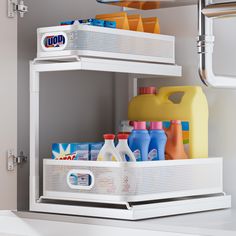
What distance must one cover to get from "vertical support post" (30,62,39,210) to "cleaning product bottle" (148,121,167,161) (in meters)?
0.34

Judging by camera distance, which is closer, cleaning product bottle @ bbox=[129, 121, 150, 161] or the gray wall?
cleaning product bottle @ bbox=[129, 121, 150, 161]

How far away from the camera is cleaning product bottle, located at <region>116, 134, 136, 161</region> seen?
1.97m

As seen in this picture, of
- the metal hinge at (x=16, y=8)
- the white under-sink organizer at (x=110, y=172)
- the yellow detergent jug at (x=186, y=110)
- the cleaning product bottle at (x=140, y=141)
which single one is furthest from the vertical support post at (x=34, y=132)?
the yellow detergent jug at (x=186, y=110)

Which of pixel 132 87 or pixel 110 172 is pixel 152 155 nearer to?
pixel 110 172

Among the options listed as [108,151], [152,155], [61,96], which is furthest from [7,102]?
[152,155]

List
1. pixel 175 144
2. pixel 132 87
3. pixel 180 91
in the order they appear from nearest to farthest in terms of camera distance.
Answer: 1. pixel 175 144
2. pixel 180 91
3. pixel 132 87

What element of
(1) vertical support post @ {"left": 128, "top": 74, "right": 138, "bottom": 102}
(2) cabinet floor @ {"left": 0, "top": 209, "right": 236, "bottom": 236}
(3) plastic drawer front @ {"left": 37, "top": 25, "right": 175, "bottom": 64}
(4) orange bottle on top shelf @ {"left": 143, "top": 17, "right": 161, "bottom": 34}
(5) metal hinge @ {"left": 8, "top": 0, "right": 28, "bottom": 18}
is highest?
(5) metal hinge @ {"left": 8, "top": 0, "right": 28, "bottom": 18}

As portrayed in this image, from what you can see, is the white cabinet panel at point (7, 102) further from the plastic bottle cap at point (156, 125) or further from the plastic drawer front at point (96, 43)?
the plastic bottle cap at point (156, 125)

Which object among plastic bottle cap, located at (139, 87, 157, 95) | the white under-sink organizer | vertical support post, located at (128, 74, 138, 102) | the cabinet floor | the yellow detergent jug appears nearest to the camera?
the cabinet floor

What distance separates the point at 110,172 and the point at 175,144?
0.30m

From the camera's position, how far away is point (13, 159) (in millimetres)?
2092

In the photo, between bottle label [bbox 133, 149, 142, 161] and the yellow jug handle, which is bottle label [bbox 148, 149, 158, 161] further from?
the yellow jug handle

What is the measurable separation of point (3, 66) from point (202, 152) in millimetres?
688

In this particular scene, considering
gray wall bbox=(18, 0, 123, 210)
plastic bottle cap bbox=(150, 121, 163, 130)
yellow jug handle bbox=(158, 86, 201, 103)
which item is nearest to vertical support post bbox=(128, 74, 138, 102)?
gray wall bbox=(18, 0, 123, 210)
